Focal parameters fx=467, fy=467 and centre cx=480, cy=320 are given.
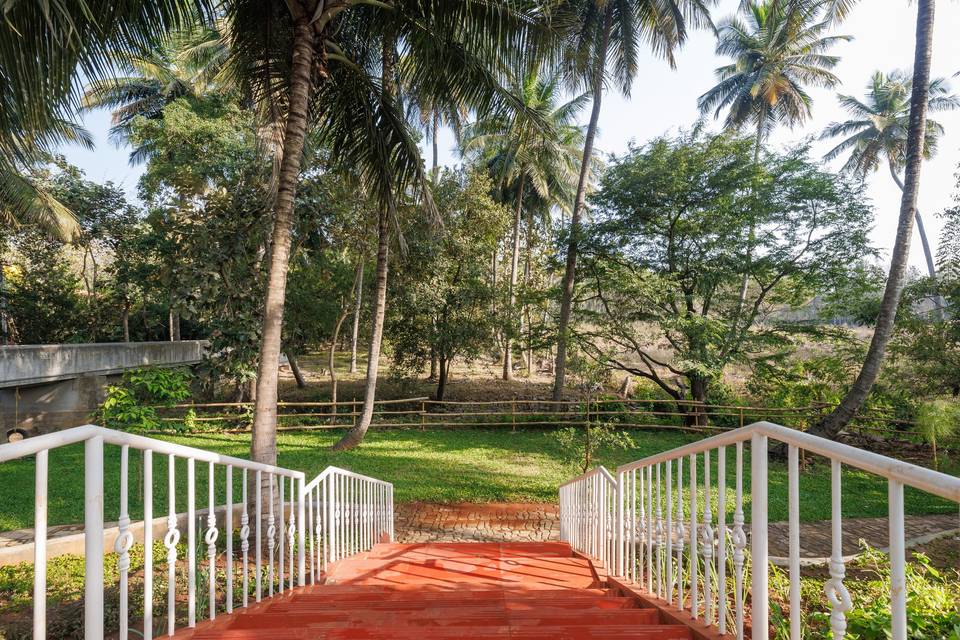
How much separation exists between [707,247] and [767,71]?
10.2 meters

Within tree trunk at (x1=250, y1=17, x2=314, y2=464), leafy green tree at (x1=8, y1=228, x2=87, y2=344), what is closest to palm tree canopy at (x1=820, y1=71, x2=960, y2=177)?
tree trunk at (x1=250, y1=17, x2=314, y2=464)

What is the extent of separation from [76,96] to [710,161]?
40.2ft

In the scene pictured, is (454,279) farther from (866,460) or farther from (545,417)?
(866,460)

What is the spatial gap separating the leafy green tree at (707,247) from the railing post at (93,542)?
11.2m

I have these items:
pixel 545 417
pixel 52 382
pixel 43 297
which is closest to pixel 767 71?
pixel 545 417

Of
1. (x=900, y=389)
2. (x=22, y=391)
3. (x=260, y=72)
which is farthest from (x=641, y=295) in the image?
(x=22, y=391)

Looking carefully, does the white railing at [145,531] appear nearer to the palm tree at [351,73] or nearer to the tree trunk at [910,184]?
the palm tree at [351,73]

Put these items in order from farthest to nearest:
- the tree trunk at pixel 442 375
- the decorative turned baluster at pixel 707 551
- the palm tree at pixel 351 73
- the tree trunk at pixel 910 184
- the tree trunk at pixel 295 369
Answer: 1. the tree trunk at pixel 295 369
2. the tree trunk at pixel 442 375
3. the tree trunk at pixel 910 184
4. the palm tree at pixel 351 73
5. the decorative turned baluster at pixel 707 551

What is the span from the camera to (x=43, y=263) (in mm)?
16797

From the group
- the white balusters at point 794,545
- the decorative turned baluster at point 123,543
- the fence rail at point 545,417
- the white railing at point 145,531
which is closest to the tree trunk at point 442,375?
the fence rail at point 545,417

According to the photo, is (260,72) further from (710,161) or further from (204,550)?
(710,161)

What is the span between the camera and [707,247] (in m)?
11.9

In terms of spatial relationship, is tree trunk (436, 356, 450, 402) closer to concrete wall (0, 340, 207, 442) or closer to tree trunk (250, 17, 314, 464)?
concrete wall (0, 340, 207, 442)

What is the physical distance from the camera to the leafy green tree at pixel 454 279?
43.4 ft
